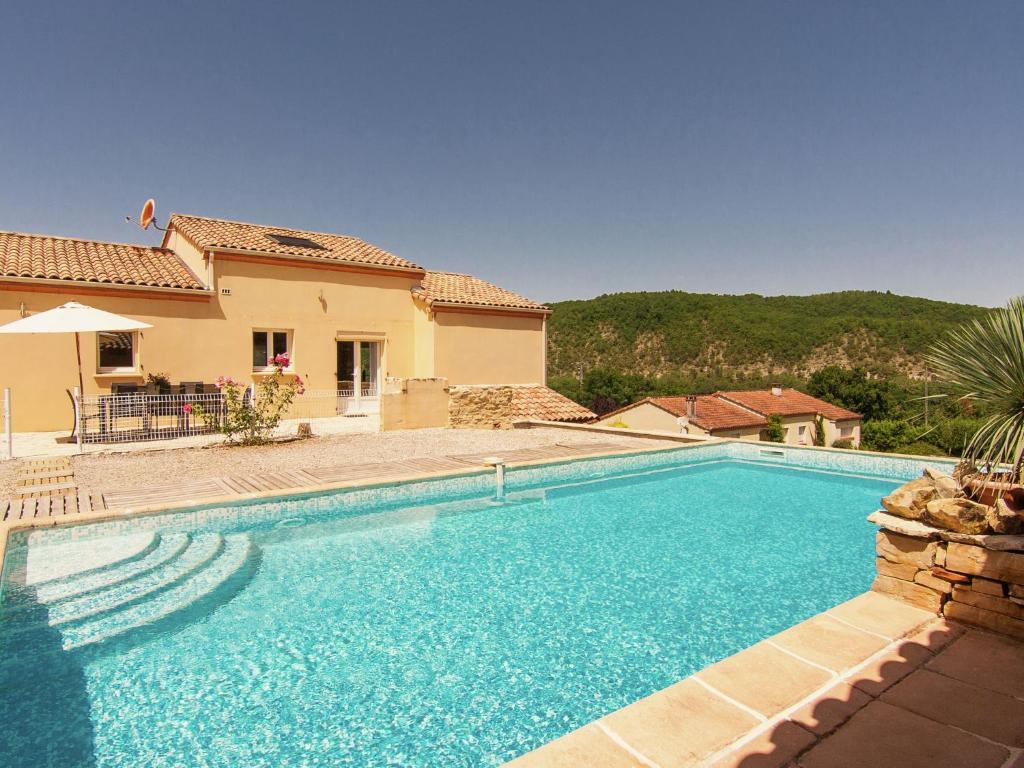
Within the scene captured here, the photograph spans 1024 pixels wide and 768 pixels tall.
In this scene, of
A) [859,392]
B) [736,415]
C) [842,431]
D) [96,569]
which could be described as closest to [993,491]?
[96,569]

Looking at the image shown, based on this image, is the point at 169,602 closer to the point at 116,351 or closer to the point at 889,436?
the point at 116,351

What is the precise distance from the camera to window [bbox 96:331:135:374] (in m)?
15.6

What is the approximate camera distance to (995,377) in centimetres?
474

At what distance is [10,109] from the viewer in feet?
50.7

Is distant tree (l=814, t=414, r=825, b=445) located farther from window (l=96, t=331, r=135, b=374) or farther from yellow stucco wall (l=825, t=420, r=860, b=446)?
window (l=96, t=331, r=135, b=374)

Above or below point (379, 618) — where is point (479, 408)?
above

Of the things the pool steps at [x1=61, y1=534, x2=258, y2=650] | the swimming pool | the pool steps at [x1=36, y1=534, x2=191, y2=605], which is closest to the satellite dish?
the swimming pool

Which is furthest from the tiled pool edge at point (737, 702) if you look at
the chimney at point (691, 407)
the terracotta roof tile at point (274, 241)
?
the chimney at point (691, 407)

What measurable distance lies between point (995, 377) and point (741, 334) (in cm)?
7135

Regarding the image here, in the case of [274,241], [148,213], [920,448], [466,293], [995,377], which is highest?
[148,213]

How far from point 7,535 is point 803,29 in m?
21.6

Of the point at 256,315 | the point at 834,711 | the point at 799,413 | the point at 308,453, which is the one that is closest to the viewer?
the point at 834,711

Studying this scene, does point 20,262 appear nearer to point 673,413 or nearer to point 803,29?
point 803,29

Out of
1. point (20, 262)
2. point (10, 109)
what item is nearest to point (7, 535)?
point (20, 262)
